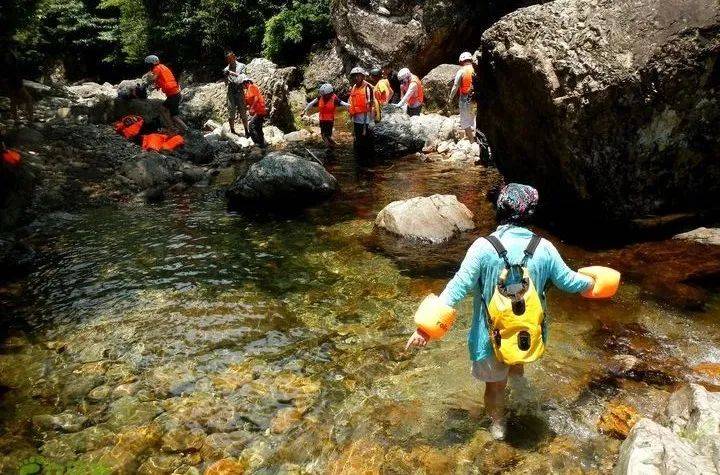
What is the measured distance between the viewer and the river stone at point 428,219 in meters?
8.05

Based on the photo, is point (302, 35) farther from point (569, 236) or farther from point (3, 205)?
point (569, 236)

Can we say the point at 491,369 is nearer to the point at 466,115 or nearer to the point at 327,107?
the point at 466,115

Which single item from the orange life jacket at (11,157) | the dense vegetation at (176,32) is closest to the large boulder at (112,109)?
the orange life jacket at (11,157)

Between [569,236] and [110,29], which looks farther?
[110,29]

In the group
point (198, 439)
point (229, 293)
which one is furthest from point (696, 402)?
point (229, 293)

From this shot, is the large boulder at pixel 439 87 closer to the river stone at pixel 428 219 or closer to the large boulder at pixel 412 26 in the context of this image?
the large boulder at pixel 412 26

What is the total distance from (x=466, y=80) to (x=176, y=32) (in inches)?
798

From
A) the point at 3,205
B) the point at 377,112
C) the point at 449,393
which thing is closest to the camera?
the point at 449,393

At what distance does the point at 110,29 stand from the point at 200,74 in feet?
23.9

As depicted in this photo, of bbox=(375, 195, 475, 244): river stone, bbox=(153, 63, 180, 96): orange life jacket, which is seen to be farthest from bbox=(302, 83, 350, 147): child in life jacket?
bbox=(375, 195, 475, 244): river stone

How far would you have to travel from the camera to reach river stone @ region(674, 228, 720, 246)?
669 cm

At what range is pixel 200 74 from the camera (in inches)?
1102

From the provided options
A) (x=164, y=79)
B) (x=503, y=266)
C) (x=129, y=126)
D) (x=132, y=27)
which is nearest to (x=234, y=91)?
(x=164, y=79)

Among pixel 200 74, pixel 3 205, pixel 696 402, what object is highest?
pixel 200 74
